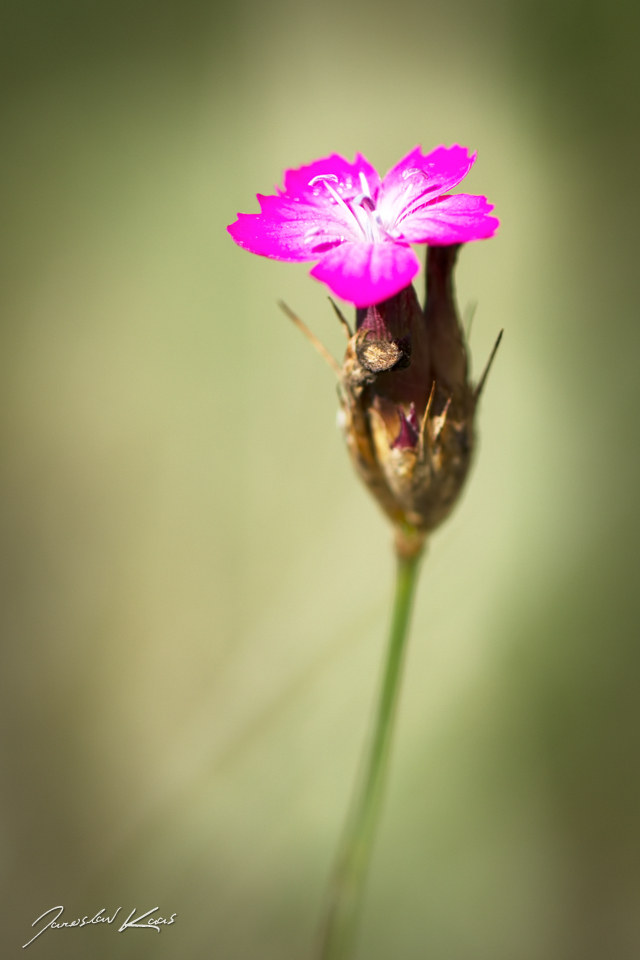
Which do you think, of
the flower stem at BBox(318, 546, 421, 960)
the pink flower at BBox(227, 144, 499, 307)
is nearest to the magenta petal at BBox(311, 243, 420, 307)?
the pink flower at BBox(227, 144, 499, 307)

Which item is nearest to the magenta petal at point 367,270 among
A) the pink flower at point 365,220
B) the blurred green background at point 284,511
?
the pink flower at point 365,220

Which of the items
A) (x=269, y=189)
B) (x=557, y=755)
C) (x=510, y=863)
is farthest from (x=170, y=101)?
(x=510, y=863)

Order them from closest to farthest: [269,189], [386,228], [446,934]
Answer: [386,228] < [446,934] < [269,189]

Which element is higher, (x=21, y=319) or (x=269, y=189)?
(x=269, y=189)

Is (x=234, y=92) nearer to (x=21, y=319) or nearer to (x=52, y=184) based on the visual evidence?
(x=52, y=184)
